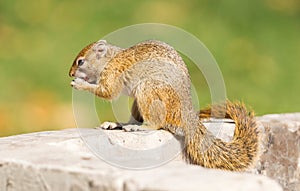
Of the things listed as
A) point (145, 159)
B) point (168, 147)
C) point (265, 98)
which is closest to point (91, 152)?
point (145, 159)

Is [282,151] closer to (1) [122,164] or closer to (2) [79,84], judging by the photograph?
(2) [79,84]

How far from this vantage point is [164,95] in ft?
8.33

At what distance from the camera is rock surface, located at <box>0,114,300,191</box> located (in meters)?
1.75

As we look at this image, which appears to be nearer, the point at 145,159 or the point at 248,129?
the point at 145,159

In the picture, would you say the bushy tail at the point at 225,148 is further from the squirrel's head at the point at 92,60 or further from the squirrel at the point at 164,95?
the squirrel's head at the point at 92,60

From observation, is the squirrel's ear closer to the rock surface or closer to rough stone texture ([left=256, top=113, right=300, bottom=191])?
the rock surface

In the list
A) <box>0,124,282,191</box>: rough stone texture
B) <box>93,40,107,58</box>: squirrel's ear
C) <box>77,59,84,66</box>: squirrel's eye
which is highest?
<box>93,40,107,58</box>: squirrel's ear

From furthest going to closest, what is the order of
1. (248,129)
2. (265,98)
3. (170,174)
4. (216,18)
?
(216,18) < (265,98) < (248,129) < (170,174)

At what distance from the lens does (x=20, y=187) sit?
197 centimetres

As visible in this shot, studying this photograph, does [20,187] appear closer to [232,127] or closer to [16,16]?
[232,127]

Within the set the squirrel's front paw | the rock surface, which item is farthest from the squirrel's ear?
the rock surface

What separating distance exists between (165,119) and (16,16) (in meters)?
2.80

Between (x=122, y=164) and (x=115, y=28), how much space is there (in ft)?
10.0

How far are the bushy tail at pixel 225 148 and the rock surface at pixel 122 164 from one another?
0.05 meters
